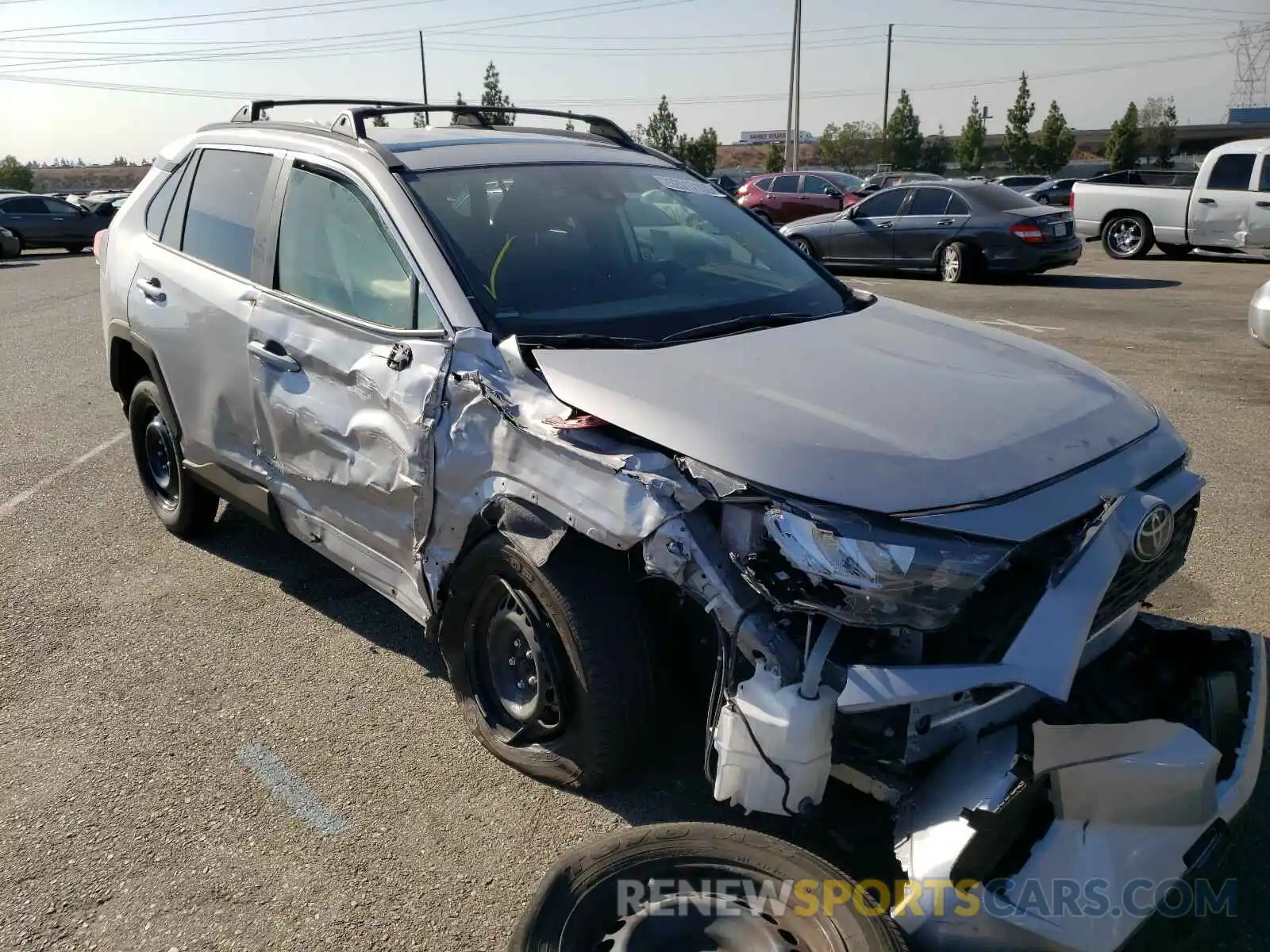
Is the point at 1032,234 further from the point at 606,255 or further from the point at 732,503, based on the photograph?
the point at 732,503

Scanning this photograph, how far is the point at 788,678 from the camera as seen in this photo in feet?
7.98

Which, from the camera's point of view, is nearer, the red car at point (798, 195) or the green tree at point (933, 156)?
the red car at point (798, 195)

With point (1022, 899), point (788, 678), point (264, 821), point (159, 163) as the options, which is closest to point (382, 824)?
point (264, 821)

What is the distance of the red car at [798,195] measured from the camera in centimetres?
2280

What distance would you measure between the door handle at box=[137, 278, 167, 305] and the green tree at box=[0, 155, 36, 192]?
8913cm

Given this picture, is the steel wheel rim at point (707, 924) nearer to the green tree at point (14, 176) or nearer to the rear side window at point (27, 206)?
the rear side window at point (27, 206)

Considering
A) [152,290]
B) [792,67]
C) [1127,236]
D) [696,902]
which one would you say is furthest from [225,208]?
[792,67]

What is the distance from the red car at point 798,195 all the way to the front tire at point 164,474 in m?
18.5

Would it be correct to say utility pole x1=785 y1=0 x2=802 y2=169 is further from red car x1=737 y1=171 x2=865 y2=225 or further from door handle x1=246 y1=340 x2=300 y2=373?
door handle x1=246 y1=340 x2=300 y2=373

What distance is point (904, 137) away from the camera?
7194 cm

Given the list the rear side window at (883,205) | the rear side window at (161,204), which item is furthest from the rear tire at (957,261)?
the rear side window at (161,204)

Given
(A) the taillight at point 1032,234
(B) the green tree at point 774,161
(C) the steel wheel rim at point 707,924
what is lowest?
(C) the steel wheel rim at point 707,924

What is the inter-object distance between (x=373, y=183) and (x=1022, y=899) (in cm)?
292

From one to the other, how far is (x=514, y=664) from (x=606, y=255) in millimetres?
1477
